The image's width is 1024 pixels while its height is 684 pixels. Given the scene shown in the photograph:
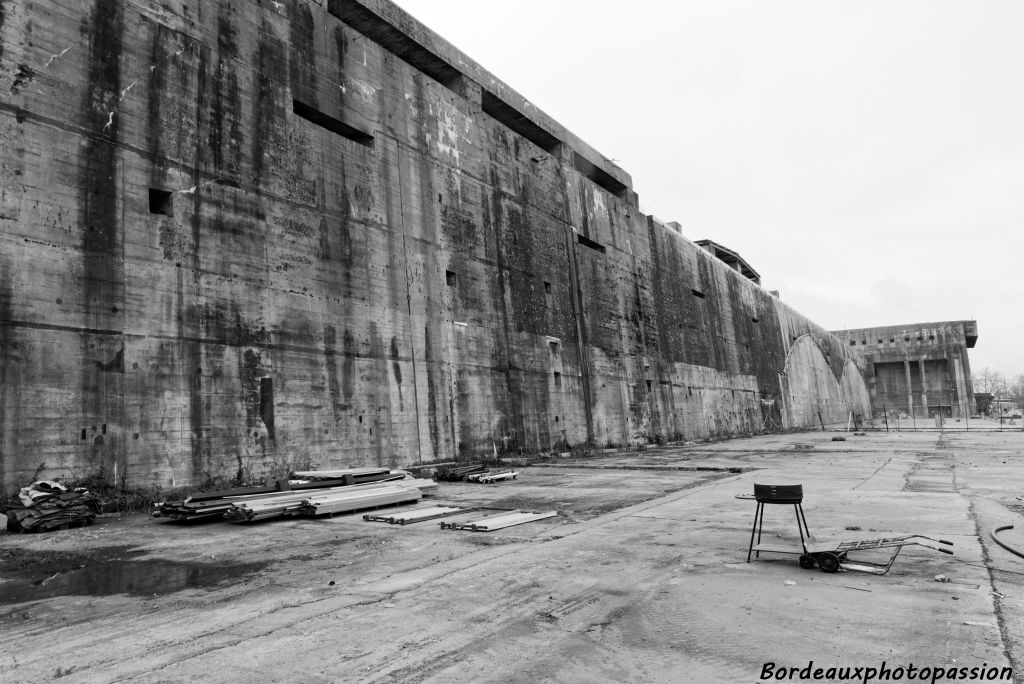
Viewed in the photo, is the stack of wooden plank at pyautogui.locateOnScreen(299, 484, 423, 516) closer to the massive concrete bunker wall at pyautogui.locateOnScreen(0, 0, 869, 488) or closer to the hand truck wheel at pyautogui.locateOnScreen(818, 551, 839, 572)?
the massive concrete bunker wall at pyautogui.locateOnScreen(0, 0, 869, 488)

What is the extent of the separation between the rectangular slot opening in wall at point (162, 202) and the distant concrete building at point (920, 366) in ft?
297

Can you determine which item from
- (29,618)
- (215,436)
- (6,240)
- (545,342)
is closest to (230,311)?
(215,436)

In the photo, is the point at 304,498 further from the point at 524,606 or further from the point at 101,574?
the point at 524,606

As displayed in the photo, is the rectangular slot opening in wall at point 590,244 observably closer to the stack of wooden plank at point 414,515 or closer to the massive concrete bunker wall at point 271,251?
the massive concrete bunker wall at point 271,251

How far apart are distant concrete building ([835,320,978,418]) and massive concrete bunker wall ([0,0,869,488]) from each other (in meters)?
77.5

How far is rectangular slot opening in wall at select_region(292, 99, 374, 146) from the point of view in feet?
52.9

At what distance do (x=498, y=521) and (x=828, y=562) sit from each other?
4391mm

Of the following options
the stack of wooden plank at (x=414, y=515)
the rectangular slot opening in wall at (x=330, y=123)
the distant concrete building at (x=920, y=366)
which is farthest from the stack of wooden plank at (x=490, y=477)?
the distant concrete building at (x=920, y=366)

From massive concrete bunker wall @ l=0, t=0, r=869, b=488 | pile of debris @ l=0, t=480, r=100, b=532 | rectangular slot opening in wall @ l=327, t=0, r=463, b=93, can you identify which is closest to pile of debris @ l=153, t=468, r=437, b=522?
pile of debris @ l=0, t=480, r=100, b=532

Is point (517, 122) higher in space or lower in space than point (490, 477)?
higher

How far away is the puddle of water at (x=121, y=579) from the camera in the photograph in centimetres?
536

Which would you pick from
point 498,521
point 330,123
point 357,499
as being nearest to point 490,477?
point 357,499

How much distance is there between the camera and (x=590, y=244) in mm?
29953

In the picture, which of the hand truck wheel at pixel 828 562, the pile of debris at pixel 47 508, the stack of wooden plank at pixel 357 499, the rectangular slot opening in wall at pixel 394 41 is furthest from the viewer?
the rectangular slot opening in wall at pixel 394 41
